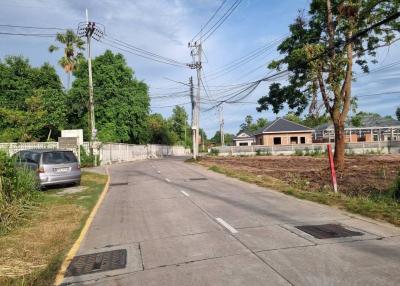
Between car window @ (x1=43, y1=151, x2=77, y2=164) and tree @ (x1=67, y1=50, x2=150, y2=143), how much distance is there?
30930mm

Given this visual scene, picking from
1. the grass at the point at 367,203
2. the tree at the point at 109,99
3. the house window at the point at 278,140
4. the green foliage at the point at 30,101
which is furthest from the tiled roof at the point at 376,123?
the grass at the point at 367,203

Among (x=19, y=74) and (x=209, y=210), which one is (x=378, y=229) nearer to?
(x=209, y=210)

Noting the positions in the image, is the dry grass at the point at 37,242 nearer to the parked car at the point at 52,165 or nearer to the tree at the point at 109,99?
the parked car at the point at 52,165

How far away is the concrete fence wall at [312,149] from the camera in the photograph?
5425cm

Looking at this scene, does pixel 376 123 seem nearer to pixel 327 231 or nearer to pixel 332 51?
pixel 332 51

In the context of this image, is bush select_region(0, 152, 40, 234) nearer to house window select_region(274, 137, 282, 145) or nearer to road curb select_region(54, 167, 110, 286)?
road curb select_region(54, 167, 110, 286)

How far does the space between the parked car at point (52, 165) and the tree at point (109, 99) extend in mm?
31009

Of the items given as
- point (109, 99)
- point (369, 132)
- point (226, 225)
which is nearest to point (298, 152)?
point (369, 132)

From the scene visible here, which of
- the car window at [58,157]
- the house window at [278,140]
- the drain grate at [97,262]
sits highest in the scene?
the house window at [278,140]

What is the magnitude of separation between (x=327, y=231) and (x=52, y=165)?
1292cm

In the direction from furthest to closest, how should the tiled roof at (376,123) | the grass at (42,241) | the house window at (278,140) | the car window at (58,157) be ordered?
1. the house window at (278,140)
2. the tiled roof at (376,123)
3. the car window at (58,157)
4. the grass at (42,241)

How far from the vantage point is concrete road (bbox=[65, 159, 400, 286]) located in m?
6.03

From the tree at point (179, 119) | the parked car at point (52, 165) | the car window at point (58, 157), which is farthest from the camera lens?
the tree at point (179, 119)

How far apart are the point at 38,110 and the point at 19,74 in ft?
20.3
